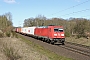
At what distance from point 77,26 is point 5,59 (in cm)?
4672

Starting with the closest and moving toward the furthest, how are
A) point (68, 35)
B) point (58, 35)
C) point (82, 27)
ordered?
point (58, 35) → point (68, 35) → point (82, 27)

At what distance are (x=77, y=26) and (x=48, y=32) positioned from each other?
981 inches

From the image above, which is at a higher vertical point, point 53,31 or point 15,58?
point 53,31

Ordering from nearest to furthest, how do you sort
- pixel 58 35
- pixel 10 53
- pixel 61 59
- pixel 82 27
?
pixel 10 53
pixel 61 59
pixel 58 35
pixel 82 27

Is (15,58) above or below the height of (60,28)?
below

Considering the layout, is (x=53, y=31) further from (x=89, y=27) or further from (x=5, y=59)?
(x=89, y=27)

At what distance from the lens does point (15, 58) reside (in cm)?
1154

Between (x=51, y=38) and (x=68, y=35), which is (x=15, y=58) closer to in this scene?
(x=51, y=38)

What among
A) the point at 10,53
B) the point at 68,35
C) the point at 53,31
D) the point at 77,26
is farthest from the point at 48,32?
the point at 77,26

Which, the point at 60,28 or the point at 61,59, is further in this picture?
the point at 60,28

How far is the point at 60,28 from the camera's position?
31.6 m

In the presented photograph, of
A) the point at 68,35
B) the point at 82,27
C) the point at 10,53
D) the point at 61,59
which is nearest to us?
the point at 10,53

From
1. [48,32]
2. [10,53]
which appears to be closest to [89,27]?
[48,32]

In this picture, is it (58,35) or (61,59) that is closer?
(61,59)
